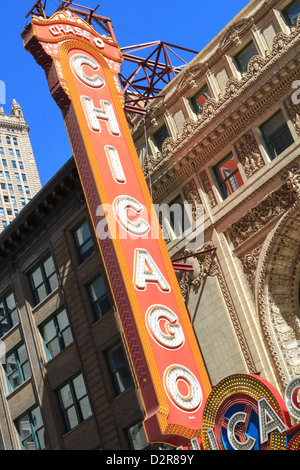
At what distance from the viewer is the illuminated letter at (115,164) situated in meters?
30.3

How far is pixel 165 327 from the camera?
27.3 m

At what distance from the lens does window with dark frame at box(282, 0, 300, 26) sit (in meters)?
29.0

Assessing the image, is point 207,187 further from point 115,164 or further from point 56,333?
point 56,333

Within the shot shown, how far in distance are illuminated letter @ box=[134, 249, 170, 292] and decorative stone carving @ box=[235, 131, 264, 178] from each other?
4996 millimetres

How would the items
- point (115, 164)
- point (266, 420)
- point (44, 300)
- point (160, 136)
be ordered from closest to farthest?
1. point (266, 420)
2. point (115, 164)
3. point (160, 136)
4. point (44, 300)

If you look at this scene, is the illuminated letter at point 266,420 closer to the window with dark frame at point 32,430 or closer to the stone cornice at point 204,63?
the stone cornice at point 204,63

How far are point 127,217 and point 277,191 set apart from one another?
5.63m

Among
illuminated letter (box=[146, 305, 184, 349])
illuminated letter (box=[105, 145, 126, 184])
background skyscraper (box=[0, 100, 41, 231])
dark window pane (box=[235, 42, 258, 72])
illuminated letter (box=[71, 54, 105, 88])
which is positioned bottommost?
illuminated letter (box=[146, 305, 184, 349])

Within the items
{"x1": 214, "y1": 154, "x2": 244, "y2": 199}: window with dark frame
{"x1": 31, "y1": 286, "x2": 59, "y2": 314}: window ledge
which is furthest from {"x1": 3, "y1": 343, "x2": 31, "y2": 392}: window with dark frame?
{"x1": 214, "y1": 154, "x2": 244, "y2": 199}: window with dark frame

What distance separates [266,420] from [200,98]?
15.2 m

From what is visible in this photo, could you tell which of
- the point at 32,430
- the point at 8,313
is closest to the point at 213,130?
the point at 8,313

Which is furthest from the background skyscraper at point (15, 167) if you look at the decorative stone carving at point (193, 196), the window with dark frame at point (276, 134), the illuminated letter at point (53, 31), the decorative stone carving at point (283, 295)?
the decorative stone carving at point (283, 295)

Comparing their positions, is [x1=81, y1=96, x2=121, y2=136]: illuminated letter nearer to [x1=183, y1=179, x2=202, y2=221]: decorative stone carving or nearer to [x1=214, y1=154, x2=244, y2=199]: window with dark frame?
[x1=183, y1=179, x2=202, y2=221]: decorative stone carving

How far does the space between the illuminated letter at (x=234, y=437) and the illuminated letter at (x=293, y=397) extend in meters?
1.94
